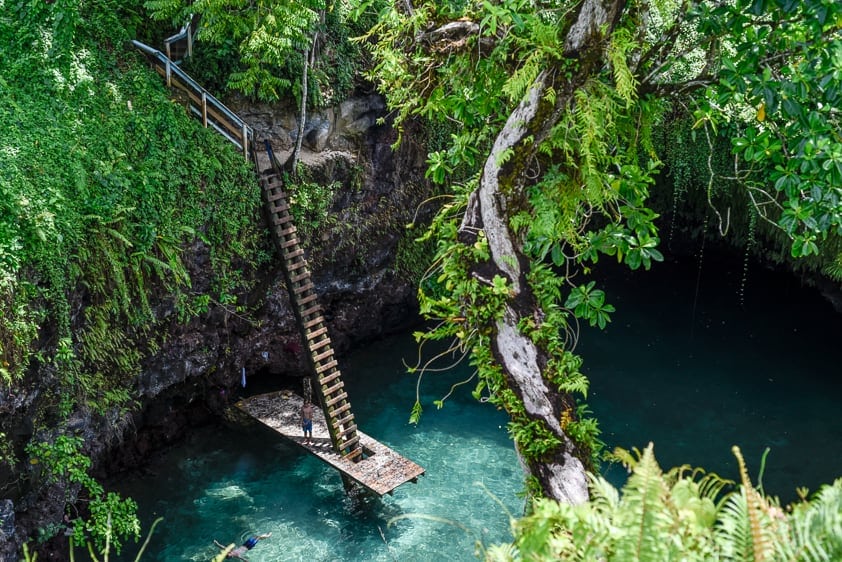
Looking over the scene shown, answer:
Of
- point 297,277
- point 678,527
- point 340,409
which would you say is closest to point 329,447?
point 340,409

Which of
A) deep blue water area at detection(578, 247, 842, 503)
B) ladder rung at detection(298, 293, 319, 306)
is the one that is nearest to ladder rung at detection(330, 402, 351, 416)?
ladder rung at detection(298, 293, 319, 306)

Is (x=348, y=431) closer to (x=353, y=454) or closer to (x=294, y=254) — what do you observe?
(x=353, y=454)

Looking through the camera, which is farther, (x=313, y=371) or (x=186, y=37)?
(x=186, y=37)

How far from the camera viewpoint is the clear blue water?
11.2 meters

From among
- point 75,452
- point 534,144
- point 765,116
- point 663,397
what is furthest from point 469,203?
point 663,397

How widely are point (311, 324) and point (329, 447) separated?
81.1 inches

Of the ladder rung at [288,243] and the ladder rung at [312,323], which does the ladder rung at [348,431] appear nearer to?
the ladder rung at [312,323]

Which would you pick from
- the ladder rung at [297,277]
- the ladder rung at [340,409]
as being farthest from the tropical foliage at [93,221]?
the ladder rung at [340,409]

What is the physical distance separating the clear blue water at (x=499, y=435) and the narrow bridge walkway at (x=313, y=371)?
0.66 meters

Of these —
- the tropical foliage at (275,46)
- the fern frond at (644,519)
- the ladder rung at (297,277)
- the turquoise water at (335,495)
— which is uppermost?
the tropical foliage at (275,46)

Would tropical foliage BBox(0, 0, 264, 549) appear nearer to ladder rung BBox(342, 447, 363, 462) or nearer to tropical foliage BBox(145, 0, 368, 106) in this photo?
tropical foliage BBox(145, 0, 368, 106)

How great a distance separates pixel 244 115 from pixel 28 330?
607 centimetres

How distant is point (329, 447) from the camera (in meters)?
12.0

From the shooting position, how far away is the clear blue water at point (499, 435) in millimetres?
11180
